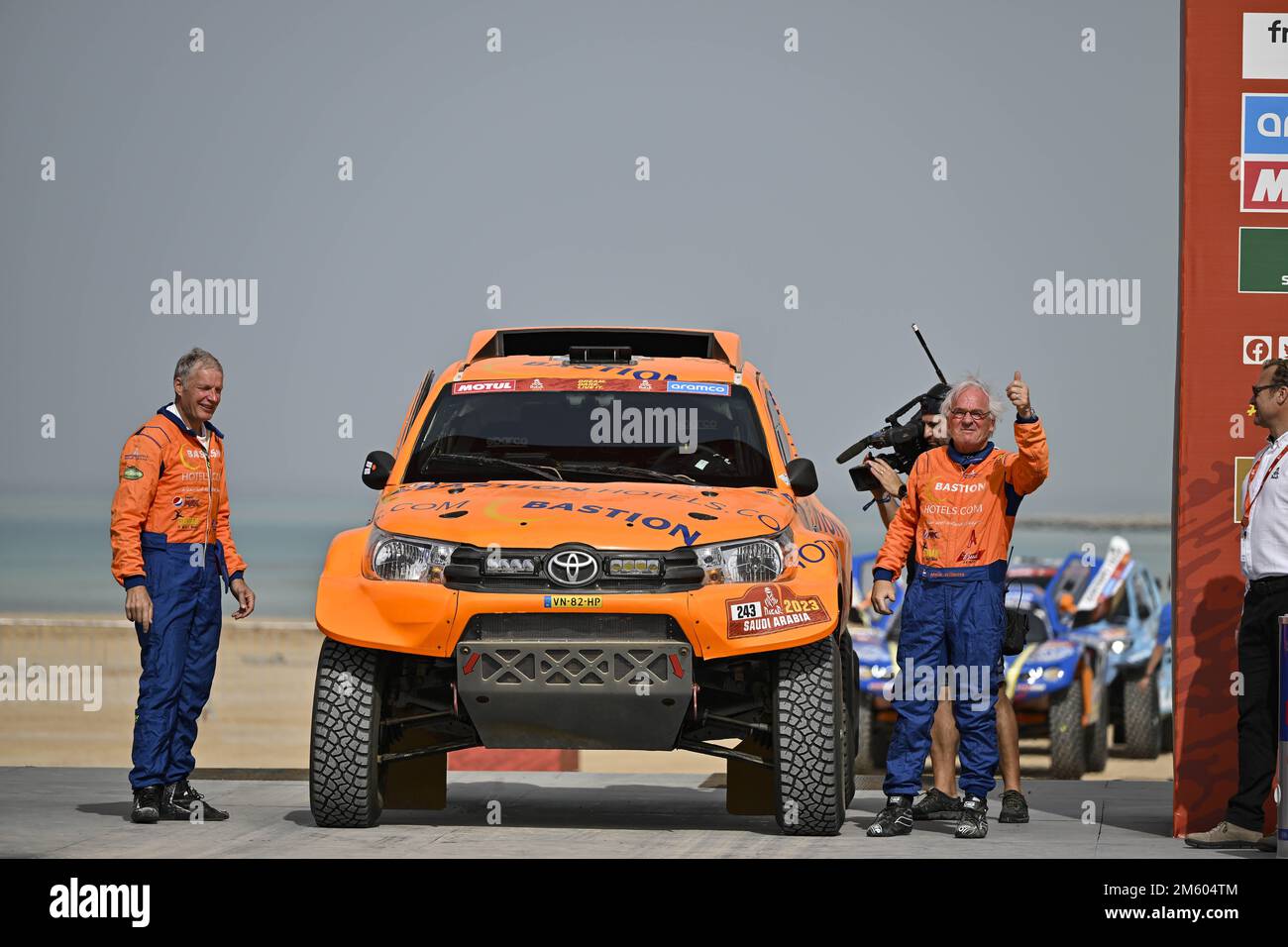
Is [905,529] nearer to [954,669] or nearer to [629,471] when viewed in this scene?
[954,669]

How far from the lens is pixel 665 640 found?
874 centimetres

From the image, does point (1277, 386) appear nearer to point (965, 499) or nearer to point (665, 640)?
point (965, 499)

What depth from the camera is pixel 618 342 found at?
447 inches

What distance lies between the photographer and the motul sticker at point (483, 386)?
10375mm

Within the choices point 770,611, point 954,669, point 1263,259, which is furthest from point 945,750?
point 1263,259

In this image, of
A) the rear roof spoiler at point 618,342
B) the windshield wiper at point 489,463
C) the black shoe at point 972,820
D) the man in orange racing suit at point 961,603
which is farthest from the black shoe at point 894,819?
the rear roof spoiler at point 618,342

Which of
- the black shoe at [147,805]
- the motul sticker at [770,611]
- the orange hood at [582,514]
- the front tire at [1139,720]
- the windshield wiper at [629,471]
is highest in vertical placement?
the windshield wiper at [629,471]

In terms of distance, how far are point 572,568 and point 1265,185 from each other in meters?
3.52

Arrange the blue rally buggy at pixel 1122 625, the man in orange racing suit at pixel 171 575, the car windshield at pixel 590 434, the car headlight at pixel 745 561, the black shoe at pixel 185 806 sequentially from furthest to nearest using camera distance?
the blue rally buggy at pixel 1122 625 → the car windshield at pixel 590 434 → the black shoe at pixel 185 806 → the man in orange racing suit at pixel 171 575 → the car headlight at pixel 745 561

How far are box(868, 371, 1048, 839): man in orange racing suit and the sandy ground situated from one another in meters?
9.28

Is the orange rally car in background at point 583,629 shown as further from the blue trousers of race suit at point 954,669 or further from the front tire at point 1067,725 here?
the front tire at point 1067,725

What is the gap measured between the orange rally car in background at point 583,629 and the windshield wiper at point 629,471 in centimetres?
1

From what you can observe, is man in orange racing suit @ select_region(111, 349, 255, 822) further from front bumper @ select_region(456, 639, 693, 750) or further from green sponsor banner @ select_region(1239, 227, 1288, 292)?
green sponsor banner @ select_region(1239, 227, 1288, 292)

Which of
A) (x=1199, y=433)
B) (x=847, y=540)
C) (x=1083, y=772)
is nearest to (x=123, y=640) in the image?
(x=1083, y=772)
